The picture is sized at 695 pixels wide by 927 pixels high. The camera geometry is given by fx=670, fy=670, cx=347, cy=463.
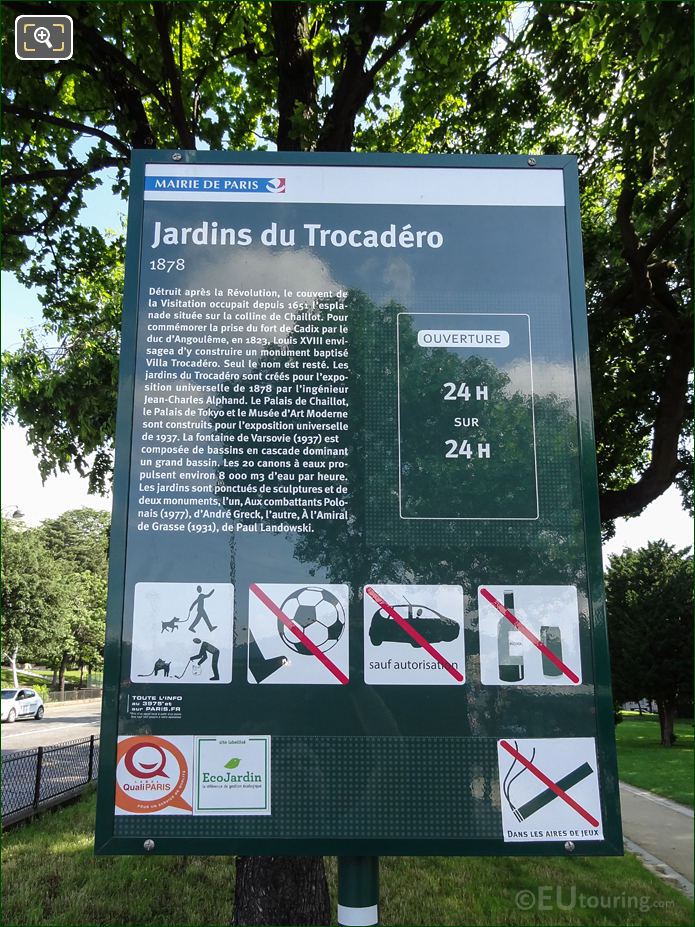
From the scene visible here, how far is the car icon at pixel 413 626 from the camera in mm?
2699

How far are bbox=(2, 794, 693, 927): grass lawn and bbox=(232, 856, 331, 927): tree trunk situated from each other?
1.68 m

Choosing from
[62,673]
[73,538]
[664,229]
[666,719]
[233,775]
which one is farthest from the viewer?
[73,538]

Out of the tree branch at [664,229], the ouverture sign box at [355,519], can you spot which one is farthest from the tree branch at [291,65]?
the tree branch at [664,229]

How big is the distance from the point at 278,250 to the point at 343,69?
4448 mm

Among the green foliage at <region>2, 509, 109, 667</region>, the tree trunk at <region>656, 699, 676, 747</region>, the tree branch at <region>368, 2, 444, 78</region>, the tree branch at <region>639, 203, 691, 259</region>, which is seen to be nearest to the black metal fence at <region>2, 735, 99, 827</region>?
the tree branch at <region>368, 2, 444, 78</region>

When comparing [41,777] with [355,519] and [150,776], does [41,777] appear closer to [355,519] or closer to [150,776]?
[150,776]

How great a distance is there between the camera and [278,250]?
307cm

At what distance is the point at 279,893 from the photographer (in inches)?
200

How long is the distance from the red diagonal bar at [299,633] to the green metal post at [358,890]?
74cm

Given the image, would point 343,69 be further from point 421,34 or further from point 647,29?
point 647,29

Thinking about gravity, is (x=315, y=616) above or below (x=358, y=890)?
above

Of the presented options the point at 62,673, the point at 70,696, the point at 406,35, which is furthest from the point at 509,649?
the point at 62,673

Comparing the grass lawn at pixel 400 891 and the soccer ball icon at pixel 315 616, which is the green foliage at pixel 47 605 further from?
the soccer ball icon at pixel 315 616

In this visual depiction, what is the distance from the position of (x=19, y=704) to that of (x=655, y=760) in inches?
1192
